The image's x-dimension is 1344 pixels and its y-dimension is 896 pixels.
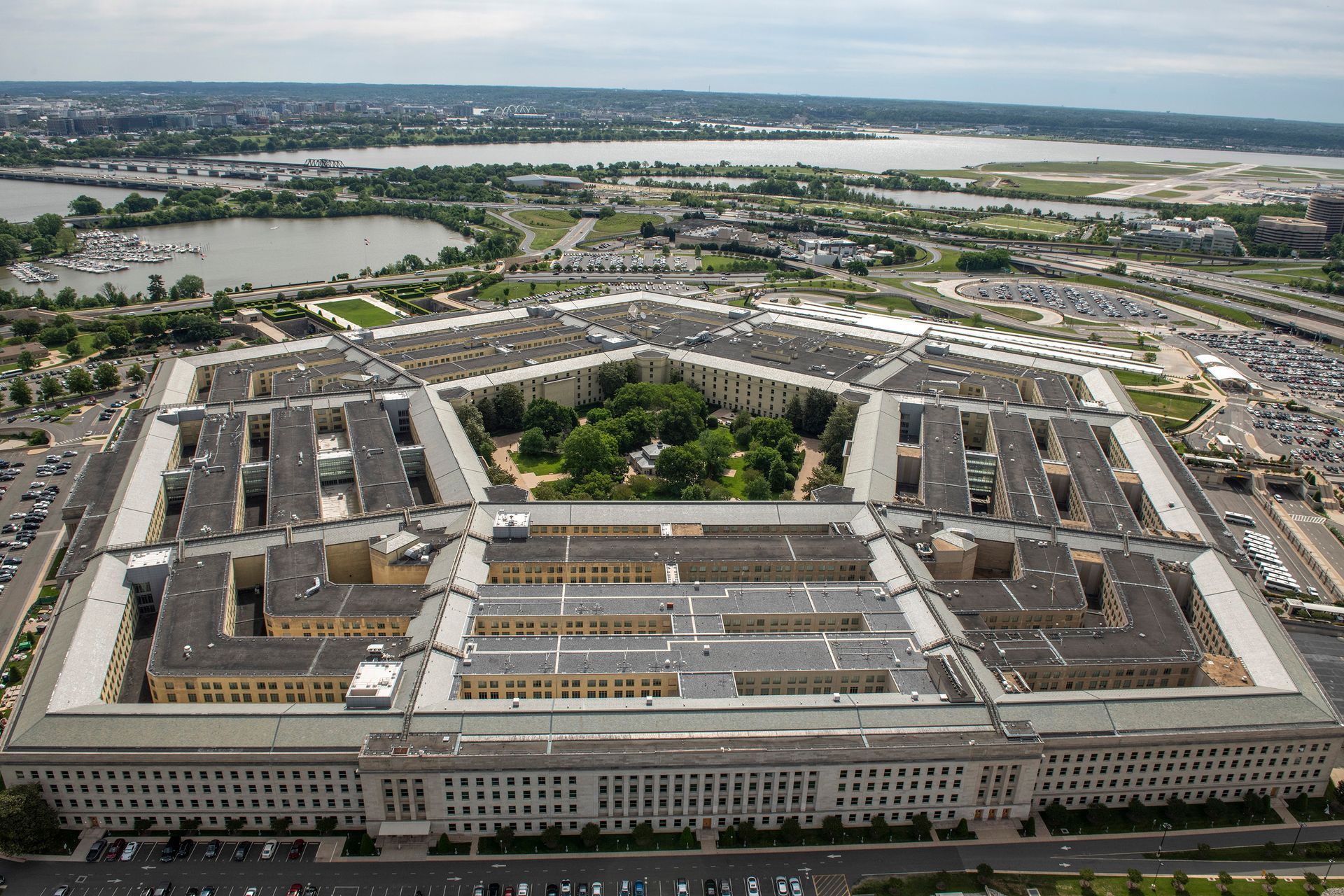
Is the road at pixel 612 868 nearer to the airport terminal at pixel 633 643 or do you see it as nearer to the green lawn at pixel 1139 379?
the airport terminal at pixel 633 643

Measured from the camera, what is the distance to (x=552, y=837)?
38969 mm

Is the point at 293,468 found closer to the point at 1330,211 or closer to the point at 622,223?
the point at 622,223

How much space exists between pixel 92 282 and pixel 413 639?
129297 mm

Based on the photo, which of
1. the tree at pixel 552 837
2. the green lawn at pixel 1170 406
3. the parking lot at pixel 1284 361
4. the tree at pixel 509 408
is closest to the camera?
the tree at pixel 552 837

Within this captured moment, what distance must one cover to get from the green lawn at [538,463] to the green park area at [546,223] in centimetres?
9899

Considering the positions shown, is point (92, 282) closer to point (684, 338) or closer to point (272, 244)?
point (272, 244)

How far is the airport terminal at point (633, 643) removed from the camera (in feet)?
128

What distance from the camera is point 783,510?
2363 inches

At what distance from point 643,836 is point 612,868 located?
187 cm

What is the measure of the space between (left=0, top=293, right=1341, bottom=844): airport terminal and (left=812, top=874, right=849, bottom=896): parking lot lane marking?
292 cm

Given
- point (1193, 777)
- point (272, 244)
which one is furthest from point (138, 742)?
point (272, 244)

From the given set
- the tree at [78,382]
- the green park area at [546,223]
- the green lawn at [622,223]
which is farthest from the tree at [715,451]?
the green lawn at [622,223]

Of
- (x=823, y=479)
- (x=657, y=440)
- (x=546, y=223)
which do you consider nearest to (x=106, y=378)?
(x=657, y=440)

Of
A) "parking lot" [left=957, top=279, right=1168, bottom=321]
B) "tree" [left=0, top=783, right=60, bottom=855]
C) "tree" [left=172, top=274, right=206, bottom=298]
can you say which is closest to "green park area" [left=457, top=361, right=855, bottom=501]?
"tree" [left=0, top=783, right=60, bottom=855]
